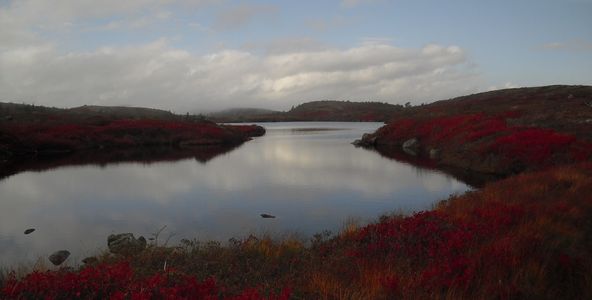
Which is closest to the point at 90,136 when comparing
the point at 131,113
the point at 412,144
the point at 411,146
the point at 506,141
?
the point at 411,146

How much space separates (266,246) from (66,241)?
27.2 ft

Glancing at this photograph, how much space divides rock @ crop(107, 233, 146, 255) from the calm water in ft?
2.33

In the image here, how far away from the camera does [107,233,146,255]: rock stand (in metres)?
10.2

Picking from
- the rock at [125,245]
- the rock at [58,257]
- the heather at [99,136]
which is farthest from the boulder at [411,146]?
the rock at [58,257]

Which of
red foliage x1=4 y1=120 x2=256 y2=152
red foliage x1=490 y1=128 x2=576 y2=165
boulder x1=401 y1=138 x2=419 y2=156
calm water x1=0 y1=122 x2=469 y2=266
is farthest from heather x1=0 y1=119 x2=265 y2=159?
red foliage x1=490 y1=128 x2=576 y2=165

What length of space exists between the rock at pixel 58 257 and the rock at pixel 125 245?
1.30m

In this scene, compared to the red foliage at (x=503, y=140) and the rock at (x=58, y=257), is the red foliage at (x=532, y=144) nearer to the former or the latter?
the red foliage at (x=503, y=140)

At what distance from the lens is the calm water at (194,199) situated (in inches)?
564

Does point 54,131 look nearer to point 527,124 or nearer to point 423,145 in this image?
point 423,145

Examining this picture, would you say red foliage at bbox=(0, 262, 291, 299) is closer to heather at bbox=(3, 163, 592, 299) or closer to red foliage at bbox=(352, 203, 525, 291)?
heather at bbox=(3, 163, 592, 299)

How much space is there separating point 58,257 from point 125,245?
234 cm

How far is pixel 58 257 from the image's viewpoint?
11.6 meters

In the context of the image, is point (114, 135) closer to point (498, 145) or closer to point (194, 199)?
point (194, 199)

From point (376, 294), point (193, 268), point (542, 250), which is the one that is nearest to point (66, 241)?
point (193, 268)
